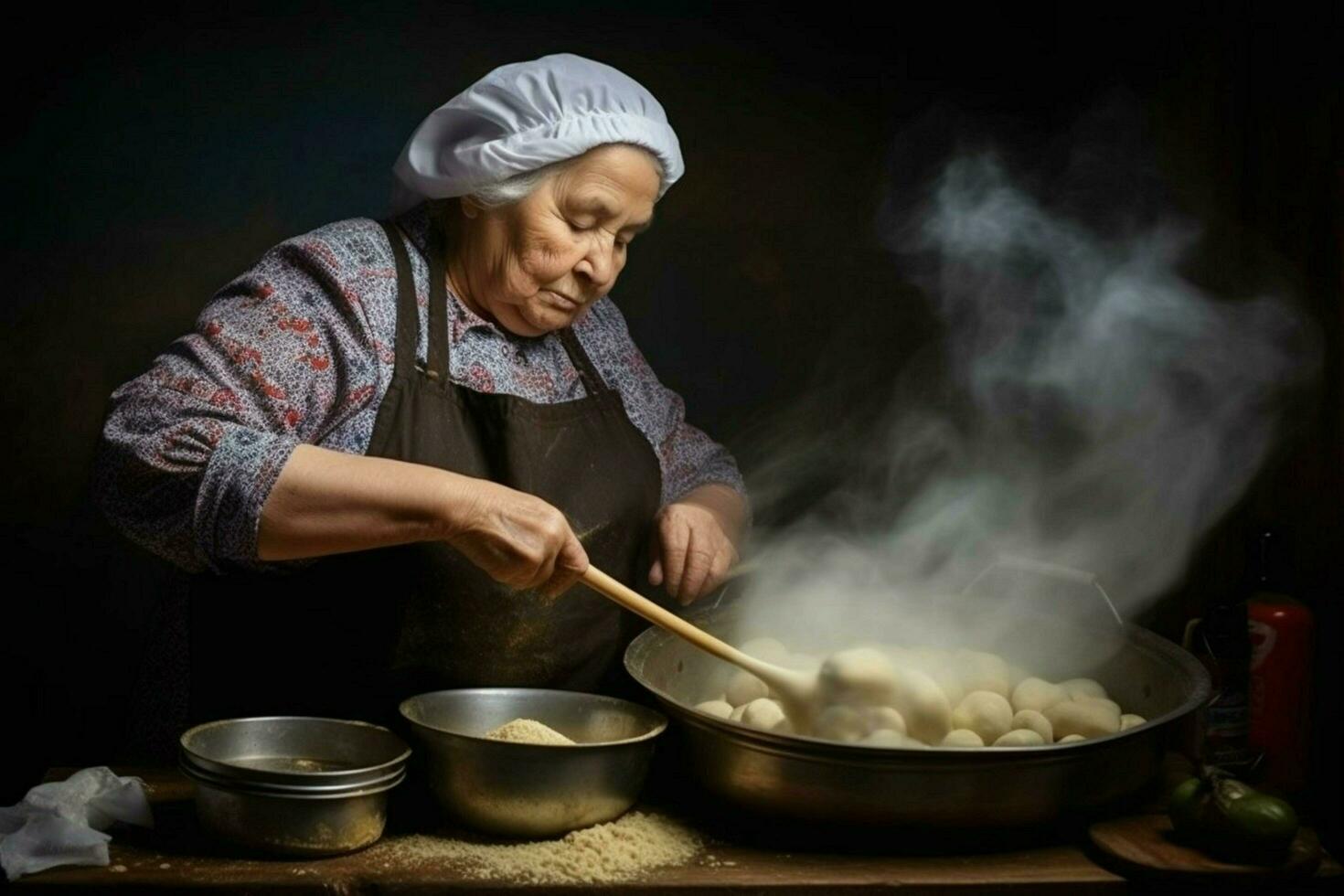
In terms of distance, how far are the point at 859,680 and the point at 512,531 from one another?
1.83ft

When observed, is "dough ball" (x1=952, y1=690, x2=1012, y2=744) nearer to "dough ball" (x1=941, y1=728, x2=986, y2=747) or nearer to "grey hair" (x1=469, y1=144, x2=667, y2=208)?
"dough ball" (x1=941, y1=728, x2=986, y2=747)

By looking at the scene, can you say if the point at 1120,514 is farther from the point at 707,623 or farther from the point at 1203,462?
the point at 707,623

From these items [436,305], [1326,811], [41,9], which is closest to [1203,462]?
[1326,811]

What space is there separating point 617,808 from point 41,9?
236 centimetres

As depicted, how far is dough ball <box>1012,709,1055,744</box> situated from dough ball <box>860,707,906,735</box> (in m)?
0.27

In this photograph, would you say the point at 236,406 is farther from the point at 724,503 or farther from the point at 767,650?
the point at 724,503

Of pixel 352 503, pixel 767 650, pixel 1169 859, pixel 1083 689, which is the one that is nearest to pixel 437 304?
pixel 352 503

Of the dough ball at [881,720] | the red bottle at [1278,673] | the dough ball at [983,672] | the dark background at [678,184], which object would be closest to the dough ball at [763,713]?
the dough ball at [881,720]

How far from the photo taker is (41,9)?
3.11 m

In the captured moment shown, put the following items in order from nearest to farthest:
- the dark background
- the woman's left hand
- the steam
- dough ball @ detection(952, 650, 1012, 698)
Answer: dough ball @ detection(952, 650, 1012, 698)
the woman's left hand
the dark background
the steam

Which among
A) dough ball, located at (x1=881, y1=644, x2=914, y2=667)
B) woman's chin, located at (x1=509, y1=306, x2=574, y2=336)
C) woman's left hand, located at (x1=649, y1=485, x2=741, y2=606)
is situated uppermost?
woman's chin, located at (x1=509, y1=306, x2=574, y2=336)

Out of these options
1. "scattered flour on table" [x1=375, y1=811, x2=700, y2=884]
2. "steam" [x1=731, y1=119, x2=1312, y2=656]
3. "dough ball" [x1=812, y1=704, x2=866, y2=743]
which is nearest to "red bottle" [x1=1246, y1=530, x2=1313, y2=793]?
"steam" [x1=731, y1=119, x2=1312, y2=656]

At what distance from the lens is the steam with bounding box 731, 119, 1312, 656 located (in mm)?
3299

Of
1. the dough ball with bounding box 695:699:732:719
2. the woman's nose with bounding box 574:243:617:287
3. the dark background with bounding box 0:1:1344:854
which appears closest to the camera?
the dough ball with bounding box 695:699:732:719
